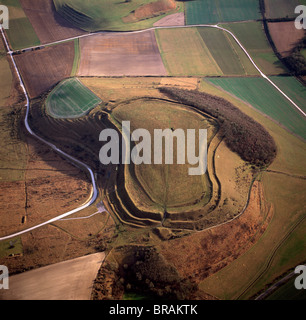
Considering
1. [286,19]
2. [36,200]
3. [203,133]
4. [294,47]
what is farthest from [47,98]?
[286,19]

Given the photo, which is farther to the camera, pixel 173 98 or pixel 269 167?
pixel 173 98

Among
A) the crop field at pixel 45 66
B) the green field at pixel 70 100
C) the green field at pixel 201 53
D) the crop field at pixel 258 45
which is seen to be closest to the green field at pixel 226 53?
the green field at pixel 201 53

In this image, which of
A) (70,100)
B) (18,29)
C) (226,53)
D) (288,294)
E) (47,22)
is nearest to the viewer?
(288,294)

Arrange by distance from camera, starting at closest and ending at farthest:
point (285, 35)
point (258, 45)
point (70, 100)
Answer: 1. point (70, 100)
2. point (258, 45)
3. point (285, 35)

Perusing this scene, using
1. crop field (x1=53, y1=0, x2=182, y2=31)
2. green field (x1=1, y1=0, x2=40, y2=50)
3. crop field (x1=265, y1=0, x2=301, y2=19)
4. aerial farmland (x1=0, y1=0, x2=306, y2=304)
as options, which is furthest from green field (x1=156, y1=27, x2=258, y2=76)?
green field (x1=1, y1=0, x2=40, y2=50)

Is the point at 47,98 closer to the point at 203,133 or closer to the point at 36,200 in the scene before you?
the point at 36,200

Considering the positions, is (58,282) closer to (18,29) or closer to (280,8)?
(18,29)

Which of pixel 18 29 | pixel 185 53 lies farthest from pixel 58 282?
pixel 18 29
